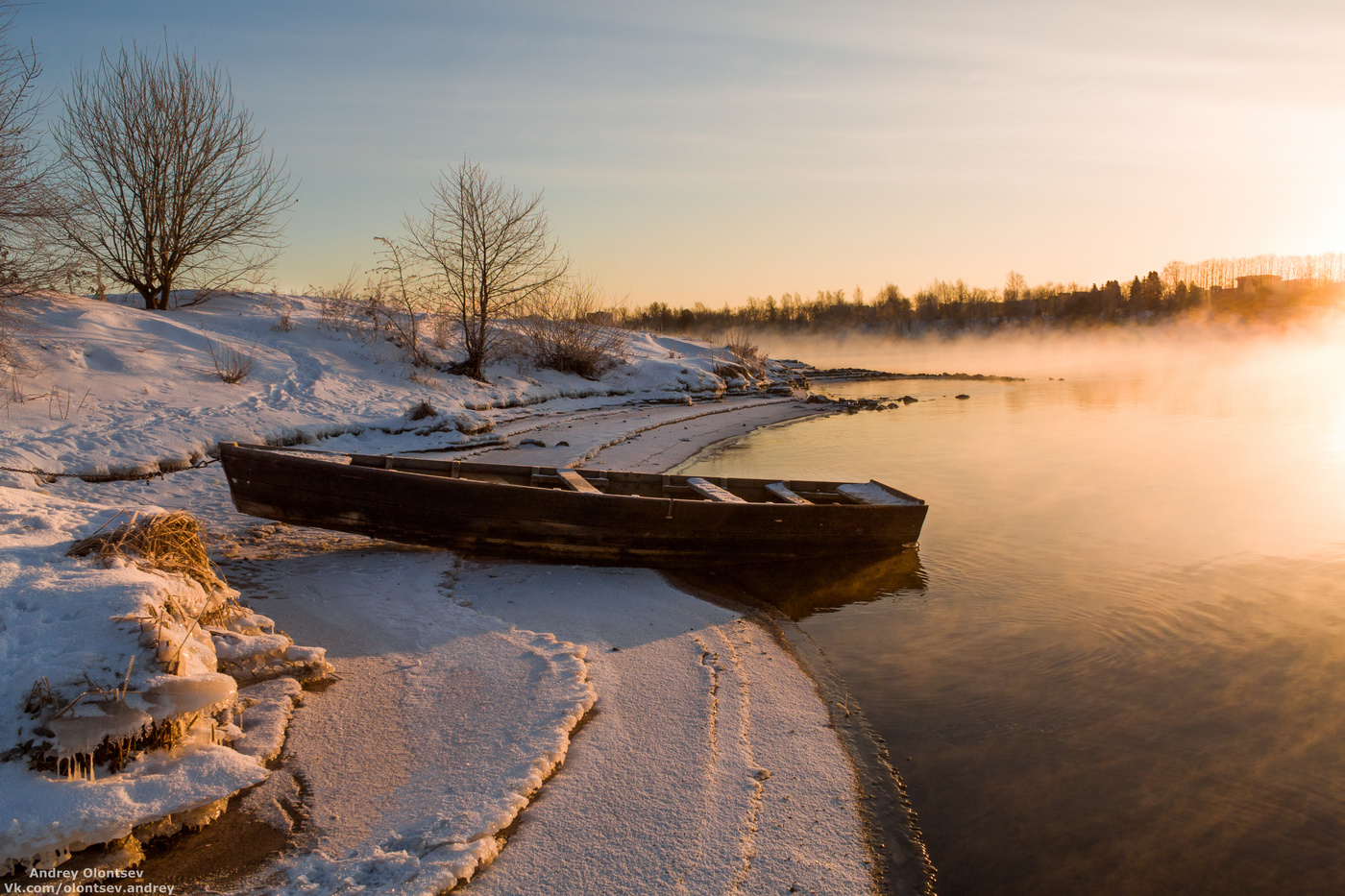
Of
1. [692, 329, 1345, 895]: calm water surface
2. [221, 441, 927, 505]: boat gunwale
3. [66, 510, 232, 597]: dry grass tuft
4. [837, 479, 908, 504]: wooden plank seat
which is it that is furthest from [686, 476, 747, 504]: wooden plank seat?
[66, 510, 232, 597]: dry grass tuft

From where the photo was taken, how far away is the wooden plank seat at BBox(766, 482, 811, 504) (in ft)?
26.8

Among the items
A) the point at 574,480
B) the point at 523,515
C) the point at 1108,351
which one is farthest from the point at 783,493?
the point at 1108,351

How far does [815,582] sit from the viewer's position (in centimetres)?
737

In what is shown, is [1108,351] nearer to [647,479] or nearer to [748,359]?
[748,359]

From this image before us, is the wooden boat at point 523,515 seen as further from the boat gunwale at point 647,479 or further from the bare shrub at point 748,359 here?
the bare shrub at point 748,359

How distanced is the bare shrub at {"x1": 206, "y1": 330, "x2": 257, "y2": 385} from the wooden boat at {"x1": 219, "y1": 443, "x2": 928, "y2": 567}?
24.0 feet

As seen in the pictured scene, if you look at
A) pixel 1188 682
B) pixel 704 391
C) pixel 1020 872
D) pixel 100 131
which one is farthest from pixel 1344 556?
pixel 100 131

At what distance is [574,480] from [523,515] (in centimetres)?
113

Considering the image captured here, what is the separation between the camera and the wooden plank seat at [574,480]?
7747 millimetres

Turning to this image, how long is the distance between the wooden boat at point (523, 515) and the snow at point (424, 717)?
0.27m

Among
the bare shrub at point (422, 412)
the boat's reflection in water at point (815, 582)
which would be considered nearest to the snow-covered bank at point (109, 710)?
the boat's reflection in water at point (815, 582)

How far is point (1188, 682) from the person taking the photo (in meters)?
5.39

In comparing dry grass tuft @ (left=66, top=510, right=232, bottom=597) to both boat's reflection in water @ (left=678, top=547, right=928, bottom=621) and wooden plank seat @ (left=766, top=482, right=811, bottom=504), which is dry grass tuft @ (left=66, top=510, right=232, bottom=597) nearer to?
boat's reflection in water @ (left=678, top=547, right=928, bottom=621)

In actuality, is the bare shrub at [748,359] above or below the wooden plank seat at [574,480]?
above
